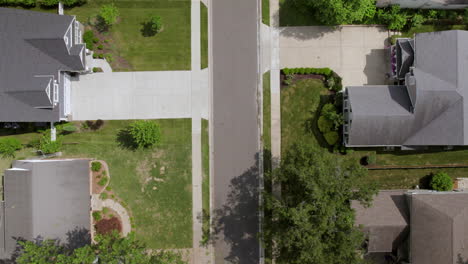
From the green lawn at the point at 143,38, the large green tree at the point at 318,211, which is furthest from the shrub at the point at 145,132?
the large green tree at the point at 318,211

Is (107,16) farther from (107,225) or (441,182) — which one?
(441,182)

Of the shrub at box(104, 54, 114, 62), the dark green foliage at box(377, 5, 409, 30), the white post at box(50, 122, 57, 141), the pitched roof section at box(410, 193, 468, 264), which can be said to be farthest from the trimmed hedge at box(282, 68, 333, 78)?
the white post at box(50, 122, 57, 141)

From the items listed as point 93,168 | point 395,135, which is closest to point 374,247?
point 395,135

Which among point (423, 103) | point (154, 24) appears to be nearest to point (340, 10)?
point (423, 103)

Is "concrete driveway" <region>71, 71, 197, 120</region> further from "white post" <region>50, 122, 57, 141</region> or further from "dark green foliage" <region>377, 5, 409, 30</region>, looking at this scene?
"dark green foliage" <region>377, 5, 409, 30</region>

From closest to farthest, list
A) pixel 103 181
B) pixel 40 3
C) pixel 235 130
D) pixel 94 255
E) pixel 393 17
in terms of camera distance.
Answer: pixel 94 255, pixel 393 17, pixel 103 181, pixel 40 3, pixel 235 130

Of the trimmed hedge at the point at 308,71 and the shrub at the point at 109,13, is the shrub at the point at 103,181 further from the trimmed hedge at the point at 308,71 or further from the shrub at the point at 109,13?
the trimmed hedge at the point at 308,71

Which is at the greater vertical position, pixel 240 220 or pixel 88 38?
pixel 88 38
